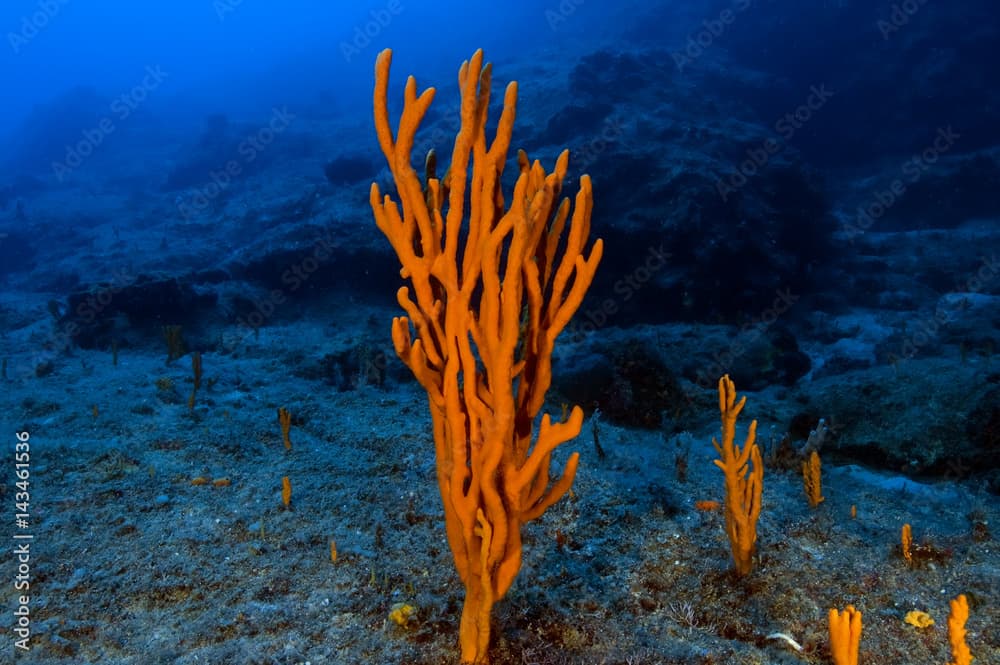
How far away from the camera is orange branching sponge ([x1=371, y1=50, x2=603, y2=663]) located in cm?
190

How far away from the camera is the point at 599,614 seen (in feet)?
8.55

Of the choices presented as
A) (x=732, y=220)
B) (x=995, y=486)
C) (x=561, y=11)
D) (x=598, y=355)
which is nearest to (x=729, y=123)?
(x=732, y=220)

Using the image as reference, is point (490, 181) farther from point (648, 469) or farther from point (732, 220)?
point (732, 220)
